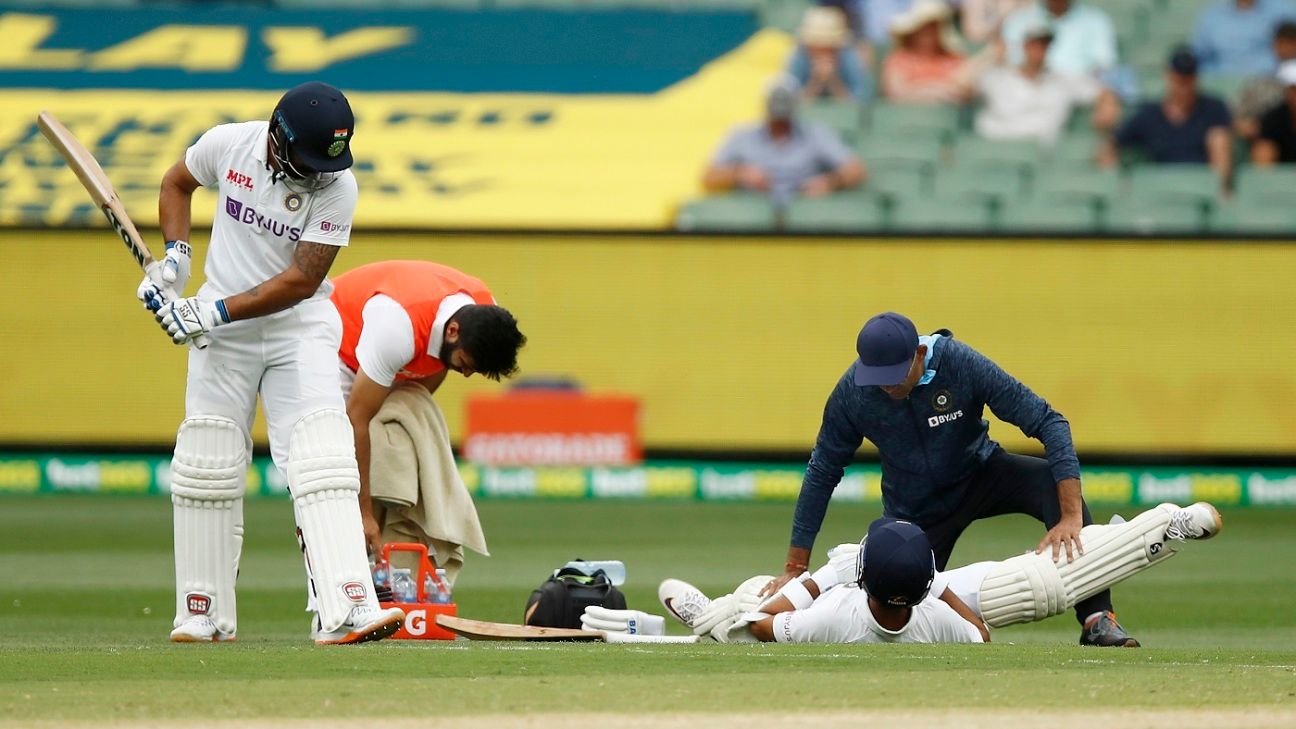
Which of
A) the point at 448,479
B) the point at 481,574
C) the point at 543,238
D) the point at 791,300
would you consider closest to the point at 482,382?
the point at 543,238

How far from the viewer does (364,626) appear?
6.05m

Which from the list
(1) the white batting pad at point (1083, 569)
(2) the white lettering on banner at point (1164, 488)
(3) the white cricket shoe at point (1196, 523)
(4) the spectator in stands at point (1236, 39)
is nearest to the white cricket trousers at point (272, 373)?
(1) the white batting pad at point (1083, 569)

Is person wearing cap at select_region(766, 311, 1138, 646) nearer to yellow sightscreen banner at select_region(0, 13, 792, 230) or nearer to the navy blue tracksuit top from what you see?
the navy blue tracksuit top

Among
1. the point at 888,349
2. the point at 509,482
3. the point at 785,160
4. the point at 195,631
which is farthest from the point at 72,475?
the point at 888,349

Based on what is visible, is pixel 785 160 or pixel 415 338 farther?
pixel 785 160

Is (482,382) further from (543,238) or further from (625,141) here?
(625,141)

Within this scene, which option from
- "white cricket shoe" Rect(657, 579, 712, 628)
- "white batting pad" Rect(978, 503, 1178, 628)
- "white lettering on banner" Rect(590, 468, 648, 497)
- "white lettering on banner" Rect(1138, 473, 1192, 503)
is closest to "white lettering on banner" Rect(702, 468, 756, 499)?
"white lettering on banner" Rect(590, 468, 648, 497)

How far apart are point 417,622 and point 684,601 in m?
1.07

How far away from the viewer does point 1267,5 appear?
55.5 feet

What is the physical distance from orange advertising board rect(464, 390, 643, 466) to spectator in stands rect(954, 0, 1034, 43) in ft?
17.1

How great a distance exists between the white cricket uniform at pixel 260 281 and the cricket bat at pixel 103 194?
0.48 ft

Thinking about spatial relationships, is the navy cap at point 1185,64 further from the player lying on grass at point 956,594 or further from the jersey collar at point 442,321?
the jersey collar at point 442,321

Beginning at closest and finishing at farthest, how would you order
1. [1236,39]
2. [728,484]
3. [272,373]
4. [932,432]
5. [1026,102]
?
[272,373] < [932,432] < [728,484] < [1026,102] < [1236,39]

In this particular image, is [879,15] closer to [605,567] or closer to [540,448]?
[540,448]
